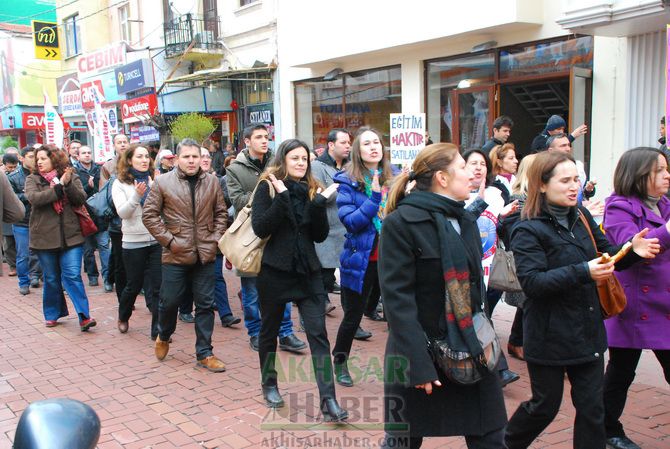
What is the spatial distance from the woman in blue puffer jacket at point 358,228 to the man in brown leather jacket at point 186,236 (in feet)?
4.23

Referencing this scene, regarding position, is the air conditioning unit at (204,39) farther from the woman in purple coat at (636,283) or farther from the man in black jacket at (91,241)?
the woman in purple coat at (636,283)

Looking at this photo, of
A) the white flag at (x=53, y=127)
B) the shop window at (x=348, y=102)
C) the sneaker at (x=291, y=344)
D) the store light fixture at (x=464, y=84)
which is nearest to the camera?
the sneaker at (x=291, y=344)

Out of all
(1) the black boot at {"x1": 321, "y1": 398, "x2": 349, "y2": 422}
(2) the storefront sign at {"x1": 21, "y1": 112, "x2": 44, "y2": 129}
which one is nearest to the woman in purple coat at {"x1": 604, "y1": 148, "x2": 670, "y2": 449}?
(1) the black boot at {"x1": 321, "y1": 398, "x2": 349, "y2": 422}

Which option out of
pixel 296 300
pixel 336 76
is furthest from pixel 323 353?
pixel 336 76

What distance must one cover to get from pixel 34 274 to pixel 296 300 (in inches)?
287

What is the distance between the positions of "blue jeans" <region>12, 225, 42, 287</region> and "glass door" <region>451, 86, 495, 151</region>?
7.48 m

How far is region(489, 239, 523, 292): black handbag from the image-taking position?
16.2 feet

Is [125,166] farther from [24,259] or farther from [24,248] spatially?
[24,248]

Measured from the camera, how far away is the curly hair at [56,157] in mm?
7293

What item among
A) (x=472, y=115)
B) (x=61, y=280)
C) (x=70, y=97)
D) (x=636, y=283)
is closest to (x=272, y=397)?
(x=636, y=283)

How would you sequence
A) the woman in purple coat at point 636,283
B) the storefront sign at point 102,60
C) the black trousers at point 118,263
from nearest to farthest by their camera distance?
the woman in purple coat at point 636,283 < the black trousers at point 118,263 < the storefront sign at point 102,60

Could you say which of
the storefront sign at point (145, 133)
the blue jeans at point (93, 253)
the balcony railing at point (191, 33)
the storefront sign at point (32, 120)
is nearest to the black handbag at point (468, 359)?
the blue jeans at point (93, 253)

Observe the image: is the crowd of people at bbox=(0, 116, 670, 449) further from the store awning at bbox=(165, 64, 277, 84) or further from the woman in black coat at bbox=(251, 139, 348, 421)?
the store awning at bbox=(165, 64, 277, 84)

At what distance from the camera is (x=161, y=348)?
611 centimetres
